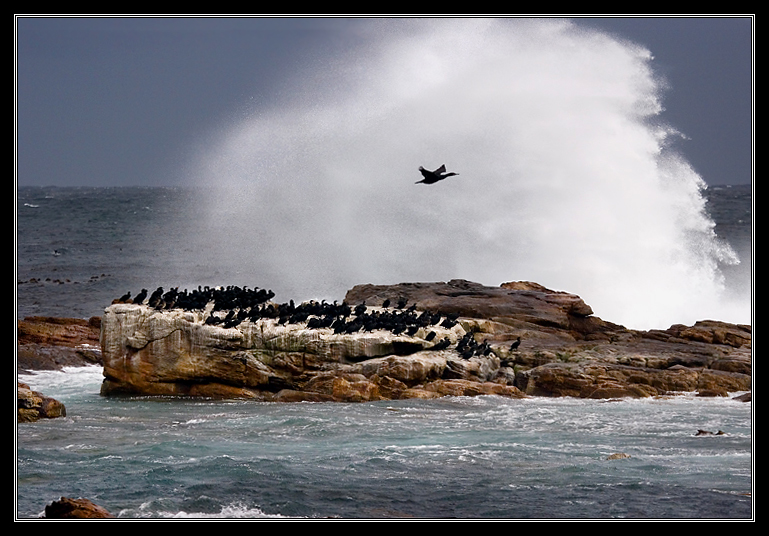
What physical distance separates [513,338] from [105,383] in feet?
34.1

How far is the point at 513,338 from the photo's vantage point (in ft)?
94.8

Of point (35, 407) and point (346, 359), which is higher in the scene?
point (346, 359)

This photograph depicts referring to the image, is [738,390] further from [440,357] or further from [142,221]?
[142,221]

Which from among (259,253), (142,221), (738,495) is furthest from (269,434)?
(142,221)

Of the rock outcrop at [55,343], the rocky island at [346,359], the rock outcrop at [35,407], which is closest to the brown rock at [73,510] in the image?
the rock outcrop at [35,407]

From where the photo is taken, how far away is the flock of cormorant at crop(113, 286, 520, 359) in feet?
85.9

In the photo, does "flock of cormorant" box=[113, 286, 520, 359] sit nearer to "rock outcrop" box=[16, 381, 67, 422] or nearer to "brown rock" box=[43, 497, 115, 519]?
"rock outcrop" box=[16, 381, 67, 422]

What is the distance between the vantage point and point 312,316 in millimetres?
26938

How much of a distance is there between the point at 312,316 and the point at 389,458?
8.15 meters

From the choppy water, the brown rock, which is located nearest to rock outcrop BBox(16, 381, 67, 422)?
the choppy water

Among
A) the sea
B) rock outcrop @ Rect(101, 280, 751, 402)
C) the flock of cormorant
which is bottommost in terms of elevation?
the sea

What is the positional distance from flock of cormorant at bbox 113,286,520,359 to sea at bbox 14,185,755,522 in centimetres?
214

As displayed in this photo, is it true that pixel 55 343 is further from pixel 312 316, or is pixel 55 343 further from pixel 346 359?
pixel 346 359

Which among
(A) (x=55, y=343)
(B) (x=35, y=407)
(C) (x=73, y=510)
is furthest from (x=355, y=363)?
(C) (x=73, y=510)
